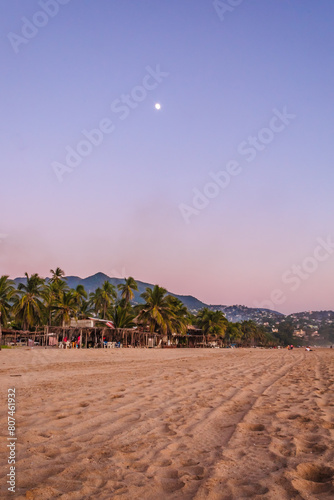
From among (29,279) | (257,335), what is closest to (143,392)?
(29,279)

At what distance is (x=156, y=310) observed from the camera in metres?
40.6

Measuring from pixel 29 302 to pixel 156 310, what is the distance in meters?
15.4

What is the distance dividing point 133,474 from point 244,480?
0.89m

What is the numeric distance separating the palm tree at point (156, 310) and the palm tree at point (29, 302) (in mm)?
12814

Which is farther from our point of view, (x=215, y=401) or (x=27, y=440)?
(x=215, y=401)

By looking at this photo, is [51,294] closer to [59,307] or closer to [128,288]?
[59,307]

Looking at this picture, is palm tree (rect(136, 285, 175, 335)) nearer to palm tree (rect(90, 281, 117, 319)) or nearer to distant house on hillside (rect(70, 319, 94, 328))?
distant house on hillside (rect(70, 319, 94, 328))

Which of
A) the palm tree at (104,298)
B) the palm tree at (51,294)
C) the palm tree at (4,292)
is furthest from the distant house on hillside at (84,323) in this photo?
the palm tree at (104,298)

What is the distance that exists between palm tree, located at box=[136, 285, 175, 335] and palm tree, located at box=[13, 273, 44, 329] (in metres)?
12.8

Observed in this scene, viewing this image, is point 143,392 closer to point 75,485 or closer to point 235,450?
point 235,450

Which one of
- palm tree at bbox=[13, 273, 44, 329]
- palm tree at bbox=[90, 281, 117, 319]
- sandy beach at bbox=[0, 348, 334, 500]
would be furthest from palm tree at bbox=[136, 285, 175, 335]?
sandy beach at bbox=[0, 348, 334, 500]

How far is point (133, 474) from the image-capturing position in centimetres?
276

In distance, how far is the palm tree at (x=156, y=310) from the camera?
135 ft

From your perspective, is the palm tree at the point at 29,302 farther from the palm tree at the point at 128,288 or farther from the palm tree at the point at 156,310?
the palm tree at the point at 128,288
